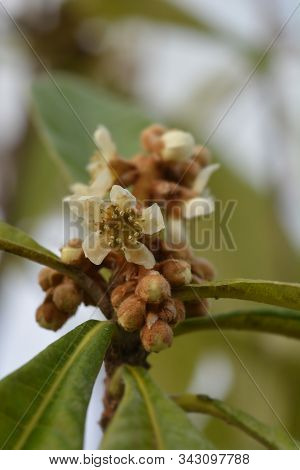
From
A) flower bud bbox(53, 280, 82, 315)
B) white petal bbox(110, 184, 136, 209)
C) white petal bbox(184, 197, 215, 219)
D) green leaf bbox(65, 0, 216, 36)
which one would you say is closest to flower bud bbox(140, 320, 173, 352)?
flower bud bbox(53, 280, 82, 315)

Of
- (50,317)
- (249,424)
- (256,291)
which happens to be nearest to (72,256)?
(50,317)

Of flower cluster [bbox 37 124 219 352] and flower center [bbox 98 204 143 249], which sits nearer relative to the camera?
flower cluster [bbox 37 124 219 352]

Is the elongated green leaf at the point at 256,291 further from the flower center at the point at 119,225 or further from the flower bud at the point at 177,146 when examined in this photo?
the flower bud at the point at 177,146

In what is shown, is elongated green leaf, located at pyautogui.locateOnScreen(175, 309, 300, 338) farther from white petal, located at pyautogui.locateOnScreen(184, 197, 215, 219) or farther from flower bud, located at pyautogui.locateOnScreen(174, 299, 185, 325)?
white petal, located at pyautogui.locateOnScreen(184, 197, 215, 219)

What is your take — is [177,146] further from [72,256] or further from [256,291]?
[256,291]

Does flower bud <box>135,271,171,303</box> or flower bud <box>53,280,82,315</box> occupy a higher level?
flower bud <box>135,271,171,303</box>
